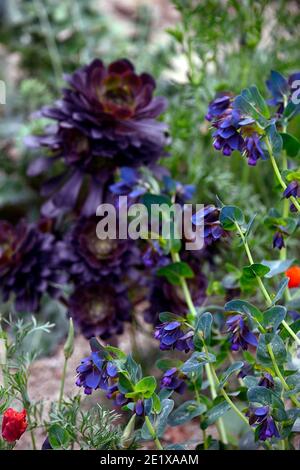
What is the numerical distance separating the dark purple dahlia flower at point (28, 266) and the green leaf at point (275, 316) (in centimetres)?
44

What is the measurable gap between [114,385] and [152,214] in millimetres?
246

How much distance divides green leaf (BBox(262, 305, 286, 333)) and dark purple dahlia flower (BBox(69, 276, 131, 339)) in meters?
0.39

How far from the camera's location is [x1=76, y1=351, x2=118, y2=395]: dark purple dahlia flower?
70 cm

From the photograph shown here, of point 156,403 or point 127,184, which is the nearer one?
point 156,403

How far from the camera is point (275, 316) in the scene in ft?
2.32

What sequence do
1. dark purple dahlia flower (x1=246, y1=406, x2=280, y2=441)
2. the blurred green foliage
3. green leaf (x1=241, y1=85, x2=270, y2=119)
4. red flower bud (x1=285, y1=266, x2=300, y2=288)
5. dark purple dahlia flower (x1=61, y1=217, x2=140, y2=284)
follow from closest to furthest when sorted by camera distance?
dark purple dahlia flower (x1=246, y1=406, x2=280, y2=441) → green leaf (x1=241, y1=85, x2=270, y2=119) → red flower bud (x1=285, y1=266, x2=300, y2=288) → dark purple dahlia flower (x1=61, y1=217, x2=140, y2=284) → the blurred green foliage

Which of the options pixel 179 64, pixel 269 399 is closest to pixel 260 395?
pixel 269 399

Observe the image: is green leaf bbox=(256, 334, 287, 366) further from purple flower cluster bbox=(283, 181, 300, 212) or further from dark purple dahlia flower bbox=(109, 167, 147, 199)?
dark purple dahlia flower bbox=(109, 167, 147, 199)

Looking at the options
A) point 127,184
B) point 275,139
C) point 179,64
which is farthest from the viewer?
point 179,64

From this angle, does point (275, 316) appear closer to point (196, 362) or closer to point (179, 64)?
point (196, 362)

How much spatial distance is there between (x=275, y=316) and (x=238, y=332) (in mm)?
43

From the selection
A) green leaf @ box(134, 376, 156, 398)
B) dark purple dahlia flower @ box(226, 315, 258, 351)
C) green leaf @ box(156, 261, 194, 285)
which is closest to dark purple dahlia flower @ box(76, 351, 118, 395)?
green leaf @ box(134, 376, 156, 398)

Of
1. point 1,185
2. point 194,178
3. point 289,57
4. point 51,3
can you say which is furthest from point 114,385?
point 51,3

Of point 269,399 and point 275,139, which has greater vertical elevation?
point 275,139
